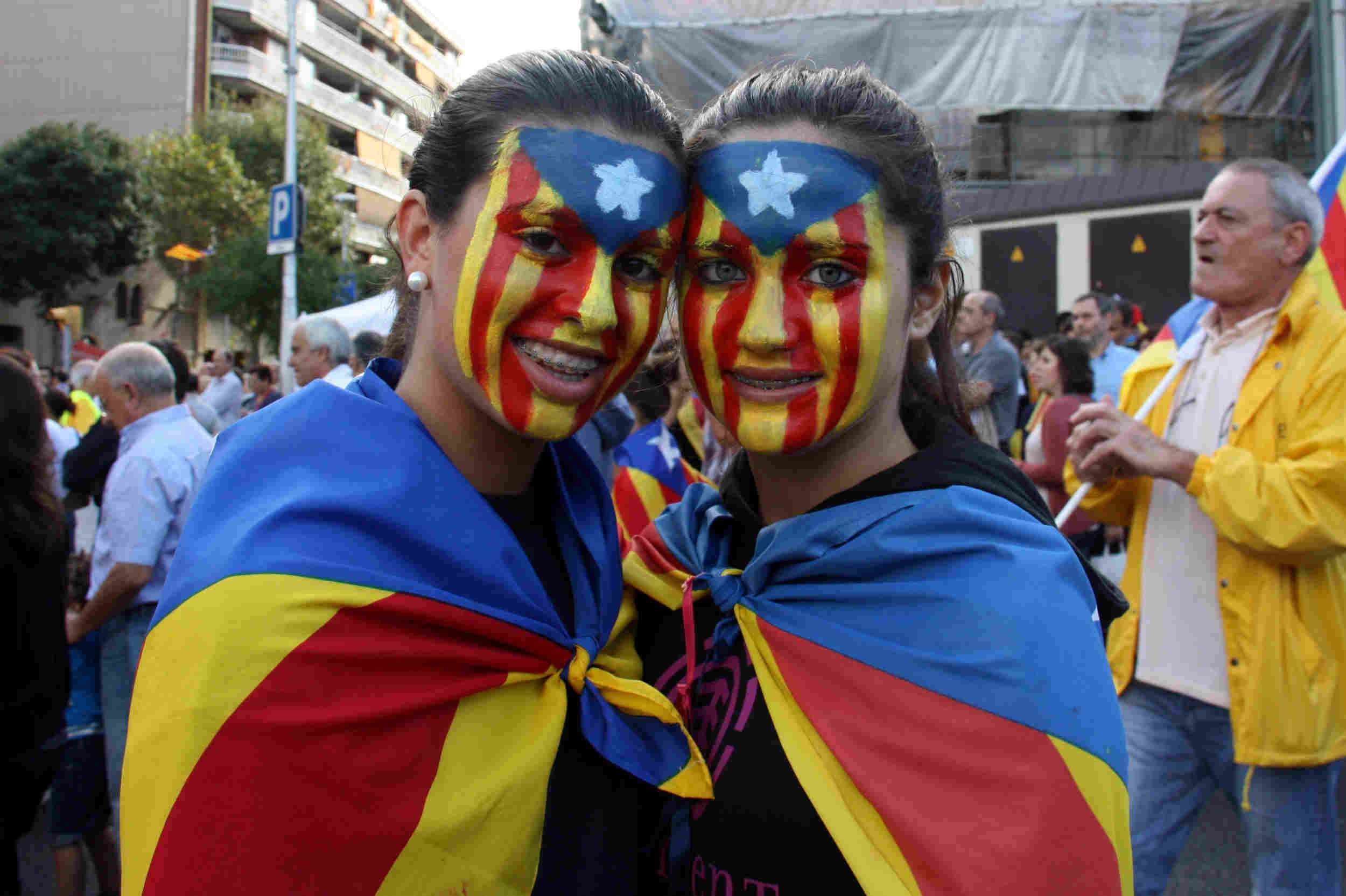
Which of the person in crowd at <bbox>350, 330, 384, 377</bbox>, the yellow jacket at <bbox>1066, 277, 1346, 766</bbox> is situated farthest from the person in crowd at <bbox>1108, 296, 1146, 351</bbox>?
the person in crowd at <bbox>350, 330, 384, 377</bbox>

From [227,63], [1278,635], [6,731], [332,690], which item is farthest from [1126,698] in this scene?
[227,63]

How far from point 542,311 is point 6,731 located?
2.41 meters

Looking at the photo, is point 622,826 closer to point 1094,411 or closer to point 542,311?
point 542,311

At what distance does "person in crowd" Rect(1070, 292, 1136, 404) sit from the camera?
5.99 meters

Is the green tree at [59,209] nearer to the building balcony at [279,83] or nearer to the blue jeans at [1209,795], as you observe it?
the building balcony at [279,83]

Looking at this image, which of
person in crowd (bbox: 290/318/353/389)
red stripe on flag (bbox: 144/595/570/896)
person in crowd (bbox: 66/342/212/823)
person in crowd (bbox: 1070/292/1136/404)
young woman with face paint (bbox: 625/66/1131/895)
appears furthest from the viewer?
person in crowd (bbox: 1070/292/1136/404)

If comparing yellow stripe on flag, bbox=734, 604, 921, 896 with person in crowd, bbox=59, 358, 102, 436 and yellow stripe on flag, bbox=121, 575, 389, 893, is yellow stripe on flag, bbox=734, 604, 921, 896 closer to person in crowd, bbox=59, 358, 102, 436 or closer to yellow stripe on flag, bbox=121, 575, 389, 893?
yellow stripe on flag, bbox=121, 575, 389, 893

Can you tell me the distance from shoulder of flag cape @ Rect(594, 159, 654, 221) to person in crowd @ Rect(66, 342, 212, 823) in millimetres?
2571

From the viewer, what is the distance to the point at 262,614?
1312mm

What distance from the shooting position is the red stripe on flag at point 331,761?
1.27 metres

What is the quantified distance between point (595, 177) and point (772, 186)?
0.94 ft

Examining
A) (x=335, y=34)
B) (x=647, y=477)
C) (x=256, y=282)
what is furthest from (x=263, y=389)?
(x=335, y=34)

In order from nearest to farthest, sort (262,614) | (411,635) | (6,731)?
(262,614) → (411,635) → (6,731)

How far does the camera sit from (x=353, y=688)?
1.36 metres
